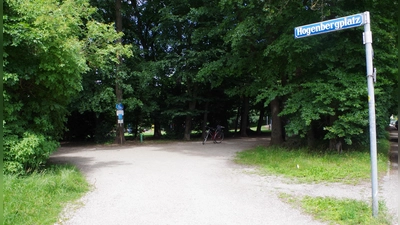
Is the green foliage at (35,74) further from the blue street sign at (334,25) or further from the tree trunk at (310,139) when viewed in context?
the tree trunk at (310,139)

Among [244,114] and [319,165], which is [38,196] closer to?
[319,165]

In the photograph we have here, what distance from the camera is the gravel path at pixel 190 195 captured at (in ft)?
14.8

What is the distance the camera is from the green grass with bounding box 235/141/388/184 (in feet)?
23.6

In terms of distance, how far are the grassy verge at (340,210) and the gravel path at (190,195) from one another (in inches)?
8.9

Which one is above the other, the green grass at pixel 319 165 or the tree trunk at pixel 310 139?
the tree trunk at pixel 310 139

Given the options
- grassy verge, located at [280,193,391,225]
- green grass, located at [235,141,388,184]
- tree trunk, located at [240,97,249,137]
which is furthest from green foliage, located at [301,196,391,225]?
tree trunk, located at [240,97,249,137]

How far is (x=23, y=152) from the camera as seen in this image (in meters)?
6.42

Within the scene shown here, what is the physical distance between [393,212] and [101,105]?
50.0 ft

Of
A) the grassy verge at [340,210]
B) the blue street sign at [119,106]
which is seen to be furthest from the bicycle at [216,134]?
the grassy verge at [340,210]

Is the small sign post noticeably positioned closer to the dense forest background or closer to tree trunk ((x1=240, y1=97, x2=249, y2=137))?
the dense forest background

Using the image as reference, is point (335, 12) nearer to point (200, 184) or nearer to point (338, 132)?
point (338, 132)

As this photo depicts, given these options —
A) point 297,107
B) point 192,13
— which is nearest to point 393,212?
point 297,107

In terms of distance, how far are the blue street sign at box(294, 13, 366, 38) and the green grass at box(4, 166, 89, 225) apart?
15.2 feet

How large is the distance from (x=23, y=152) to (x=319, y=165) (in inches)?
284
